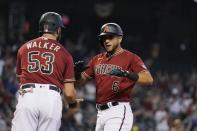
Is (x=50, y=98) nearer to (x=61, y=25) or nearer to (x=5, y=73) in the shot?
(x=61, y=25)

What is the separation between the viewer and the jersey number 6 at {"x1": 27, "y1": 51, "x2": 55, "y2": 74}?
276 inches

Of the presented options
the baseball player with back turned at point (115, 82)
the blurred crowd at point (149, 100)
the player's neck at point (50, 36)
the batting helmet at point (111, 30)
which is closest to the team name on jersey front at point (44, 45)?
the player's neck at point (50, 36)

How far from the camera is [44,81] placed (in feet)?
22.9

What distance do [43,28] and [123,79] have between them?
140cm

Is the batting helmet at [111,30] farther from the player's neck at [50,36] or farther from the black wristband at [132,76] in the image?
the player's neck at [50,36]

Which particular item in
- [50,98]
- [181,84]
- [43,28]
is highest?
[43,28]

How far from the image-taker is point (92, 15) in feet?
65.9

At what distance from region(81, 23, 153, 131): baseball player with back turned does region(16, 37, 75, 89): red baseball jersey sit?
91cm

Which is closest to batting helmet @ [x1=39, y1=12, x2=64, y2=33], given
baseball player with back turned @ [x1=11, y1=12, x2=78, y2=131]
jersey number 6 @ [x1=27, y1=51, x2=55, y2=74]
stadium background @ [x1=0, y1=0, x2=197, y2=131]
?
baseball player with back turned @ [x1=11, y1=12, x2=78, y2=131]

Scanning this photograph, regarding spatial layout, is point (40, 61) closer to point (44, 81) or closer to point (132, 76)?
point (44, 81)

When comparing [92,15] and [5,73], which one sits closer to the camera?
[5,73]

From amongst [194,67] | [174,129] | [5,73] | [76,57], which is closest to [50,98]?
[174,129]

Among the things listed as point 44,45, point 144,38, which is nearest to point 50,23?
point 44,45

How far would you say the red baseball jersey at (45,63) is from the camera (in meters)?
7.00
